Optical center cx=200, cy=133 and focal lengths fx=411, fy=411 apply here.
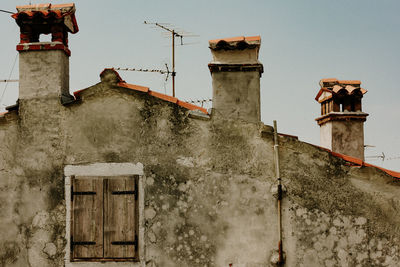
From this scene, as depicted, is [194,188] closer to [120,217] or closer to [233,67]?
[120,217]

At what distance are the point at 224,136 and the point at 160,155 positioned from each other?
37.0 inches

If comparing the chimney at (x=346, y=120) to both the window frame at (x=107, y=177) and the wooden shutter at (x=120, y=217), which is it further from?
the wooden shutter at (x=120, y=217)

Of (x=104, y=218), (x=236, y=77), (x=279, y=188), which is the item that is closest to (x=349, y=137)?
(x=279, y=188)

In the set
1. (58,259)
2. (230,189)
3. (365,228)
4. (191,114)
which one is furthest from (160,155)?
(365,228)

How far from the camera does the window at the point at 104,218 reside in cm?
569

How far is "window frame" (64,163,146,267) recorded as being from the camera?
5664mm

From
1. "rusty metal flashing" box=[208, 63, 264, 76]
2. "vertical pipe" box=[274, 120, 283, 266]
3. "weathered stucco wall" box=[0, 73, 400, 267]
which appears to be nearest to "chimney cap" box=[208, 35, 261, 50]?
"rusty metal flashing" box=[208, 63, 264, 76]

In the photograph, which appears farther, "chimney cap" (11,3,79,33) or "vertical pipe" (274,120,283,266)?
"chimney cap" (11,3,79,33)

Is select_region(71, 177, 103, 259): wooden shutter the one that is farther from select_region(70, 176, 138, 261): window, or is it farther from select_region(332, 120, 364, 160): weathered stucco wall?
select_region(332, 120, 364, 160): weathered stucco wall

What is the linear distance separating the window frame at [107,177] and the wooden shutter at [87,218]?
0.06 meters

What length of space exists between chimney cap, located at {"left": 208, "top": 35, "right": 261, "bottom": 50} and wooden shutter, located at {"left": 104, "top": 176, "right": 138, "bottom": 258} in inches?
88.7

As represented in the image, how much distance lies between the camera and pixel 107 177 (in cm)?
581

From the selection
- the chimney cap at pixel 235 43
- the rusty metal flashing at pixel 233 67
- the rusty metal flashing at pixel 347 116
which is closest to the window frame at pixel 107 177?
the rusty metal flashing at pixel 233 67

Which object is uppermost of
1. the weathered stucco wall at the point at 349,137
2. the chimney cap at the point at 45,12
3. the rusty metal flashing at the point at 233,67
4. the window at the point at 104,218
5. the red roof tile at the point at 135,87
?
the chimney cap at the point at 45,12
